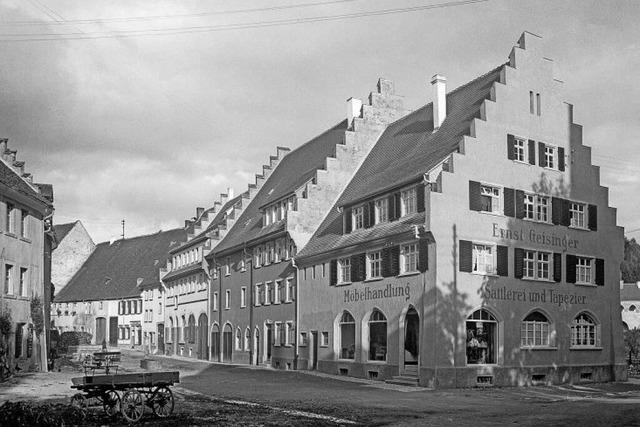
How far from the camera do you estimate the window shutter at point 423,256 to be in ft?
113

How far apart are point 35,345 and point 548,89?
28568 mm

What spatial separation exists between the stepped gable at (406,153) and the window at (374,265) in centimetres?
Result: 92

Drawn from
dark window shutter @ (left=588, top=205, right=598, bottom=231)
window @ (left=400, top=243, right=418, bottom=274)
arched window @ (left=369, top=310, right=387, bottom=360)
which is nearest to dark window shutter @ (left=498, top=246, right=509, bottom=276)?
window @ (left=400, top=243, right=418, bottom=274)

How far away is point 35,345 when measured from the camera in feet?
131

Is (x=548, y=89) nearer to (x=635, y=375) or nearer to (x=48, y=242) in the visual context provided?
(x=635, y=375)

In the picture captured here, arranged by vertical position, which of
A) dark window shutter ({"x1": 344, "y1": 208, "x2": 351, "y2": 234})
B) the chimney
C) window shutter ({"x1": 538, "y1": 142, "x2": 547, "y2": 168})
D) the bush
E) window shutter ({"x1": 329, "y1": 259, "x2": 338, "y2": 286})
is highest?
the chimney

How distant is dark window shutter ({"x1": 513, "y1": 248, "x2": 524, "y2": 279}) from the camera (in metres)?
36.6

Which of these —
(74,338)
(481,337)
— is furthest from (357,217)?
(74,338)

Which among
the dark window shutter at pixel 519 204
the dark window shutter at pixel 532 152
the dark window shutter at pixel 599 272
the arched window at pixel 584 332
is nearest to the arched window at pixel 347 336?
the dark window shutter at pixel 519 204

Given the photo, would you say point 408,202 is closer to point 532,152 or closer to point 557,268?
point 532,152

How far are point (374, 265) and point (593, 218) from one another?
1162cm

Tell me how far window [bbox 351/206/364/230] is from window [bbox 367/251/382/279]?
286cm

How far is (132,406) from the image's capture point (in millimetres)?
19094

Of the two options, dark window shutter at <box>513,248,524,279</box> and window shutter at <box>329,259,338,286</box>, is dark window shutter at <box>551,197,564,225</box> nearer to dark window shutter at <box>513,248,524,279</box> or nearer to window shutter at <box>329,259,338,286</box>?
dark window shutter at <box>513,248,524,279</box>
